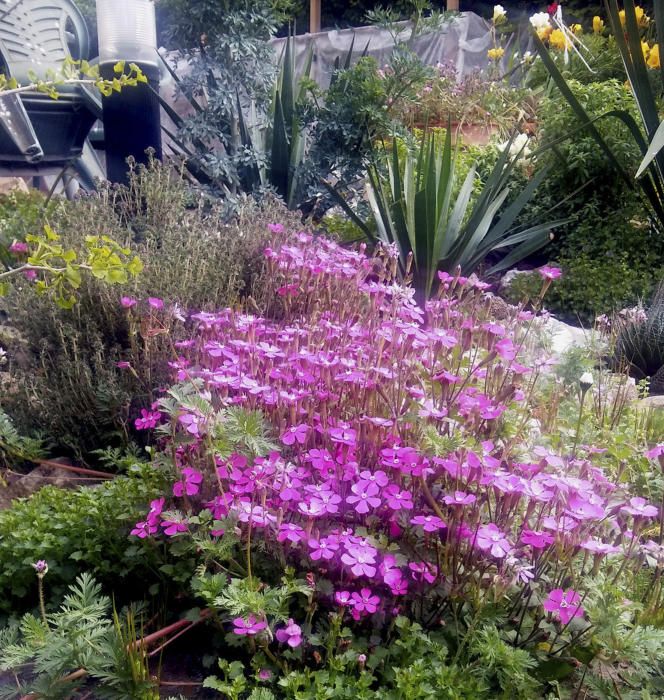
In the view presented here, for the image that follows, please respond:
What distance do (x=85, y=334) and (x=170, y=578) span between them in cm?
133

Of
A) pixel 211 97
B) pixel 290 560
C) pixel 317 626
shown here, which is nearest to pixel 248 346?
pixel 290 560

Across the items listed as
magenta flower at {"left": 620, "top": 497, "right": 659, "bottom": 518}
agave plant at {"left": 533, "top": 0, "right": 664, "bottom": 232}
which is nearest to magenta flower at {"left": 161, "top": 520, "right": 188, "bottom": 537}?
magenta flower at {"left": 620, "top": 497, "right": 659, "bottom": 518}

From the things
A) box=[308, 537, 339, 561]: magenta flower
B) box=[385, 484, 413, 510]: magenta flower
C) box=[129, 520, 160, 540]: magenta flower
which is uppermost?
box=[385, 484, 413, 510]: magenta flower

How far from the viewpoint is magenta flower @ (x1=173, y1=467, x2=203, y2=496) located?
153cm

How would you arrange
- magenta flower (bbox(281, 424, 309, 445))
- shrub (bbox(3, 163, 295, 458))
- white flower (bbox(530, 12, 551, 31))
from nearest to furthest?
magenta flower (bbox(281, 424, 309, 445)), shrub (bbox(3, 163, 295, 458)), white flower (bbox(530, 12, 551, 31))

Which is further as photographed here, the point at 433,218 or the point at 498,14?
the point at 498,14

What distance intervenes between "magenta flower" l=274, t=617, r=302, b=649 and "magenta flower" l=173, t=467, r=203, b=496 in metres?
0.36

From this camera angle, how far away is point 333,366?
5.50 ft

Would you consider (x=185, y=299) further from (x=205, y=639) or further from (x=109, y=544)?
(x=205, y=639)

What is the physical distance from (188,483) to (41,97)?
4008mm

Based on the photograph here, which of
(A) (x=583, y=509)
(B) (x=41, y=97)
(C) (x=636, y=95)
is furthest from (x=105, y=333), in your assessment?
(C) (x=636, y=95)

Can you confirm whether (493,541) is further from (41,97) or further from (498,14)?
(498,14)

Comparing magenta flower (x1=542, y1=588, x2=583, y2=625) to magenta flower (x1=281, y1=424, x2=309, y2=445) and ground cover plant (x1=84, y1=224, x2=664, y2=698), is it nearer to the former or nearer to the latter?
ground cover plant (x1=84, y1=224, x2=664, y2=698)

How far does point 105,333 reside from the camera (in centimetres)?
280
